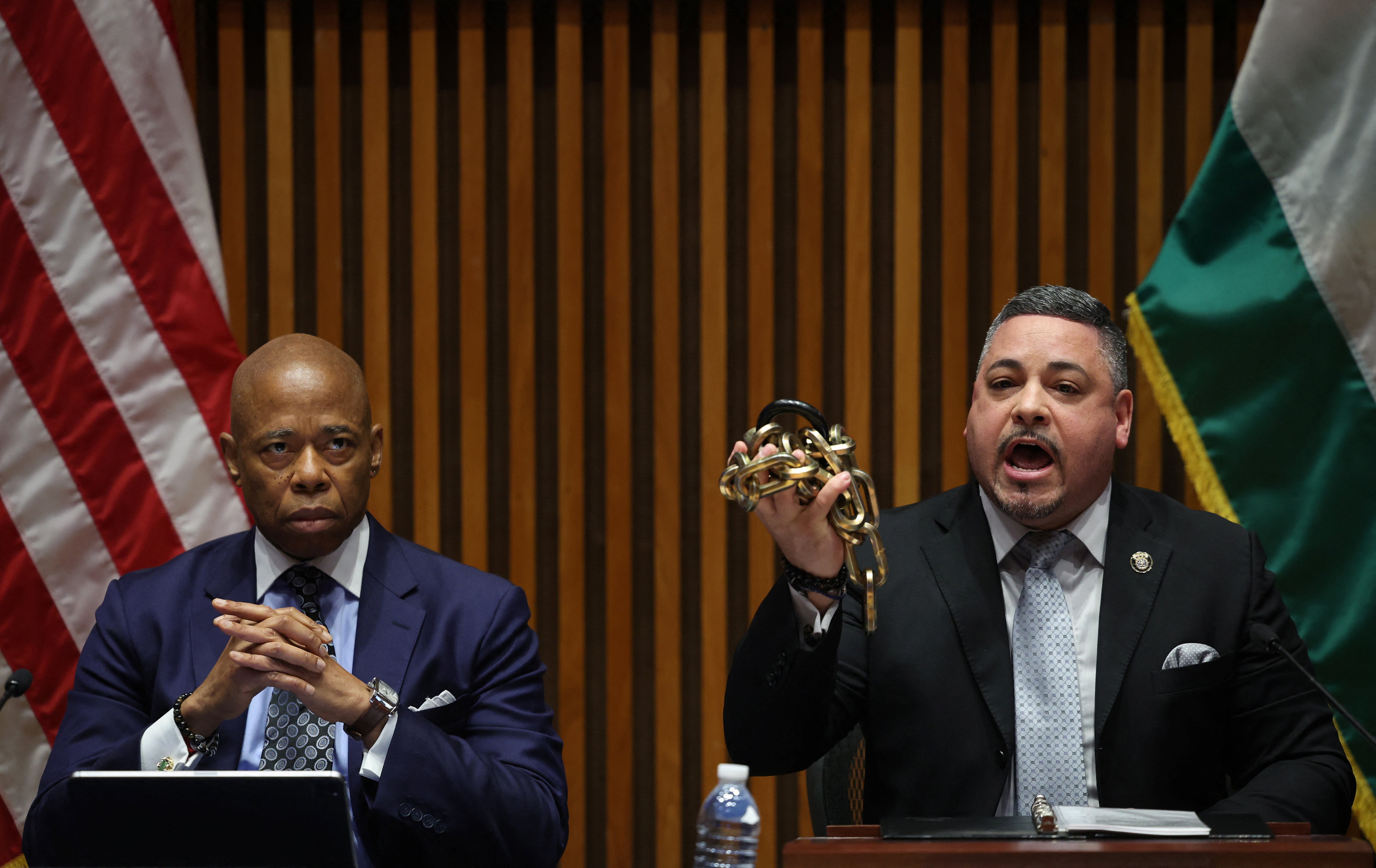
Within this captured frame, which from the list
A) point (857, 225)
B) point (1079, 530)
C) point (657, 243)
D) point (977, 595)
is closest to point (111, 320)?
point (657, 243)

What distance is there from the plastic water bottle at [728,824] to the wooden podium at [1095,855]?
10 cm

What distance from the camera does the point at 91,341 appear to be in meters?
3.11

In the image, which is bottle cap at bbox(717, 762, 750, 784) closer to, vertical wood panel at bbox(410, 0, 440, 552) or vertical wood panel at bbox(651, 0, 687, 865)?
vertical wood panel at bbox(651, 0, 687, 865)

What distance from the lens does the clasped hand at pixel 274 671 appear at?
6.32ft

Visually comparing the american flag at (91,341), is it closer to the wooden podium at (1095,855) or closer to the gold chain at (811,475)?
the gold chain at (811,475)

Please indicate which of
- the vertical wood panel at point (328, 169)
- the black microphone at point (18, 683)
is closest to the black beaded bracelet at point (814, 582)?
the black microphone at point (18, 683)

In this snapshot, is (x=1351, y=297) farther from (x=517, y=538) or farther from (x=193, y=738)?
(x=193, y=738)

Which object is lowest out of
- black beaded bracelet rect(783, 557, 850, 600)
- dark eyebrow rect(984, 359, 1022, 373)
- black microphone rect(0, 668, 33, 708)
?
black microphone rect(0, 668, 33, 708)

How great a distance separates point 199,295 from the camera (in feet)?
10.4

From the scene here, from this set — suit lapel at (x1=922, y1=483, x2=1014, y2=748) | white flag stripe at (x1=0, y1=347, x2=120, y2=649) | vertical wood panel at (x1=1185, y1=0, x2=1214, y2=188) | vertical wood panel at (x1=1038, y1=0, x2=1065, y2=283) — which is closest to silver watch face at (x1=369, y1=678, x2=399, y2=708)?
suit lapel at (x1=922, y1=483, x2=1014, y2=748)

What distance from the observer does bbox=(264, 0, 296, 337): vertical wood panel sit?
3.55m

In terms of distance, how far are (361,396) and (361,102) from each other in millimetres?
1551

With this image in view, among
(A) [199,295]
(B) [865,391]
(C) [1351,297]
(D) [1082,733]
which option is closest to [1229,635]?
(D) [1082,733]

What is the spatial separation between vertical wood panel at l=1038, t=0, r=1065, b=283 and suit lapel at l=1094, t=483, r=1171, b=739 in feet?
4.14
